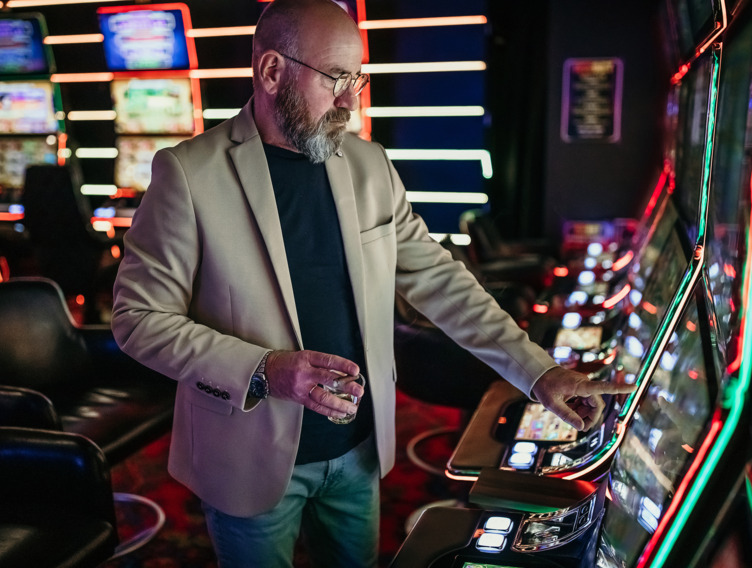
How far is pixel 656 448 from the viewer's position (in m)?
1.03

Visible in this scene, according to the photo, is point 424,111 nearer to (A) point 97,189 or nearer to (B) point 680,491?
(A) point 97,189

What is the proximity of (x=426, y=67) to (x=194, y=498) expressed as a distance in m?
3.27

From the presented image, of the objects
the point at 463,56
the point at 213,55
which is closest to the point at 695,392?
the point at 463,56

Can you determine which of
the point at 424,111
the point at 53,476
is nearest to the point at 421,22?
the point at 424,111

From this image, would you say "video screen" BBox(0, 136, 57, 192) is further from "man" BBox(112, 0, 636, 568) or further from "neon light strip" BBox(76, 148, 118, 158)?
"man" BBox(112, 0, 636, 568)

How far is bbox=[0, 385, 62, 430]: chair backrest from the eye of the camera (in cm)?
222

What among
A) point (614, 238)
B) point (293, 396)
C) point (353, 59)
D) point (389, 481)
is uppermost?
point (353, 59)

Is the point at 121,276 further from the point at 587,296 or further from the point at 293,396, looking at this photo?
the point at 587,296

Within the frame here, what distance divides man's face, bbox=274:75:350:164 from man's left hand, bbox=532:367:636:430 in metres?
0.54

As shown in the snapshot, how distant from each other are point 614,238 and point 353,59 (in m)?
3.80

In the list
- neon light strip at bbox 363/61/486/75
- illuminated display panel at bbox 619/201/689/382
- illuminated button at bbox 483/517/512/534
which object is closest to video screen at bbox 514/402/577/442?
illuminated display panel at bbox 619/201/689/382

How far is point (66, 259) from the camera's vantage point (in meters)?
4.61

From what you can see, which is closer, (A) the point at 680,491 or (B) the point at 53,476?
(A) the point at 680,491

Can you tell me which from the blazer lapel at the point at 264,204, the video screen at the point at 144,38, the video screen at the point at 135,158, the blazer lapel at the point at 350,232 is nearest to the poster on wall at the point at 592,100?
the video screen at the point at 144,38
